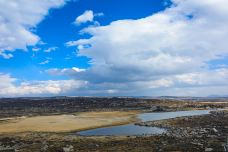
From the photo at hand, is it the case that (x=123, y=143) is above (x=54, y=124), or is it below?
below

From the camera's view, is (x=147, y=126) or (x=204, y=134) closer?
(x=204, y=134)

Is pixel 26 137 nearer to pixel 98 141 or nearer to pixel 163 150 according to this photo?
pixel 98 141

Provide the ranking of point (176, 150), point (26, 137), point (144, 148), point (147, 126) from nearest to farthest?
point (176, 150) → point (144, 148) → point (26, 137) → point (147, 126)

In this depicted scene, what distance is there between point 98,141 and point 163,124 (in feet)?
94.1

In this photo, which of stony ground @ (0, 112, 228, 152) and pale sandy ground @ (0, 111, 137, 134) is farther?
pale sandy ground @ (0, 111, 137, 134)

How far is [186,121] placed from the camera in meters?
86.6

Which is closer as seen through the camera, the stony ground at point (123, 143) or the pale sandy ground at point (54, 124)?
the stony ground at point (123, 143)

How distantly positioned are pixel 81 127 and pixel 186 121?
977 inches

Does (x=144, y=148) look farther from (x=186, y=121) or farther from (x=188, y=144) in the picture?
(x=186, y=121)

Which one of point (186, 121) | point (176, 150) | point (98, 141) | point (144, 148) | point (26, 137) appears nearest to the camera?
point (176, 150)

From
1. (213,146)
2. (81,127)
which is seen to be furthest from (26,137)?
(213,146)

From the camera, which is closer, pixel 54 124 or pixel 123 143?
pixel 123 143

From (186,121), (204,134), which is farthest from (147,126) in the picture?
(204,134)

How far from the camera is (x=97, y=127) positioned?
83500mm
